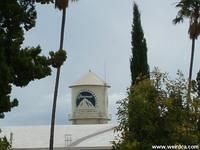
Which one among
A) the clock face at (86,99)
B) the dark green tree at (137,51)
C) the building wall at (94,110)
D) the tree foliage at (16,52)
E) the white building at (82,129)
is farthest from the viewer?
the clock face at (86,99)

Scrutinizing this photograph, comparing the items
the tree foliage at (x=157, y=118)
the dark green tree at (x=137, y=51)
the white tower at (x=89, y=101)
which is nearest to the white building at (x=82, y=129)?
the white tower at (x=89, y=101)

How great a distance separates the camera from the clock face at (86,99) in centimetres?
6391

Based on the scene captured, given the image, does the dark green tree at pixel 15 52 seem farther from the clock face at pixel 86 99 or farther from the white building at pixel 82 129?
the clock face at pixel 86 99

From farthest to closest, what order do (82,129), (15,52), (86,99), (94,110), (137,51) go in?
(86,99) → (94,110) → (82,129) → (137,51) → (15,52)

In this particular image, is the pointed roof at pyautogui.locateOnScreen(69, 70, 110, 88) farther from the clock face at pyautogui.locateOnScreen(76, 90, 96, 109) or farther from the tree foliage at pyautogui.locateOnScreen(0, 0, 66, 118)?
the tree foliage at pyautogui.locateOnScreen(0, 0, 66, 118)

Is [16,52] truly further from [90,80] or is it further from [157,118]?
[90,80]

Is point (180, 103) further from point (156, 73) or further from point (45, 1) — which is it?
point (45, 1)

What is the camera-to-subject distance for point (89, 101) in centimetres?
6475

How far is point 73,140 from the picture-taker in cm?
5050

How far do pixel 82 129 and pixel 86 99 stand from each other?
11.2m

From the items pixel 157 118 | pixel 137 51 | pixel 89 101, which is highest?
pixel 137 51

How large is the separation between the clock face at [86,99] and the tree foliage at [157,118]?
98.9 ft

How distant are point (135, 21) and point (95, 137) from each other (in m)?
8.95

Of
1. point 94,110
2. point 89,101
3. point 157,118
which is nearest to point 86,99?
point 89,101
